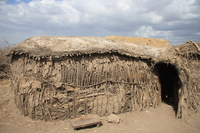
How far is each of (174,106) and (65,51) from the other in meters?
5.60

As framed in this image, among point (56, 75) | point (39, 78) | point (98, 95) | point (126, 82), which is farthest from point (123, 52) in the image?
point (39, 78)

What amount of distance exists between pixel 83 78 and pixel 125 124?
2339 millimetres

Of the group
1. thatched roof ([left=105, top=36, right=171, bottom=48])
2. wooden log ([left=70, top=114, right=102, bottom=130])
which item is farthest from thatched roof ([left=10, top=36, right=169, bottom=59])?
thatched roof ([left=105, top=36, right=171, bottom=48])

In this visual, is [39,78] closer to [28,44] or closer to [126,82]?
[28,44]

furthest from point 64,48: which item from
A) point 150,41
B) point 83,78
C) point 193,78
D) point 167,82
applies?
point 150,41

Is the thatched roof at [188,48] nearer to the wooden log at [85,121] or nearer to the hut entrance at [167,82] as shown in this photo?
the hut entrance at [167,82]

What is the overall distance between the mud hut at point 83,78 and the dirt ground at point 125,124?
30 centimetres

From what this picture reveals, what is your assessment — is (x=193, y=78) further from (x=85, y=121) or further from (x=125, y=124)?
(x=85, y=121)

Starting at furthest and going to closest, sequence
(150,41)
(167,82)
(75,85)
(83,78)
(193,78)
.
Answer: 1. (150,41)
2. (167,82)
3. (193,78)
4. (83,78)
5. (75,85)

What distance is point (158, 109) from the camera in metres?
7.07

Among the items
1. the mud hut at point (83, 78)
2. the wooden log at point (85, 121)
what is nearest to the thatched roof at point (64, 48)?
the mud hut at point (83, 78)

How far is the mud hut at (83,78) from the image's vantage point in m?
5.59

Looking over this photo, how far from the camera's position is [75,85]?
575 cm

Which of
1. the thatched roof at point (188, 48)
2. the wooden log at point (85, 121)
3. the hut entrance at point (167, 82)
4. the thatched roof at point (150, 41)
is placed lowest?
the wooden log at point (85, 121)
